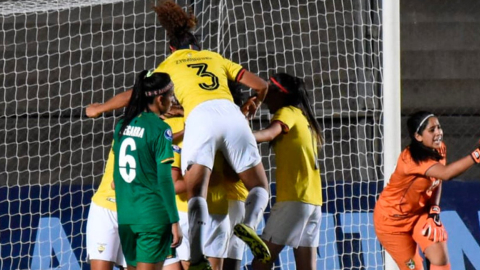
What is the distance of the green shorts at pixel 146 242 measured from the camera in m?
4.73

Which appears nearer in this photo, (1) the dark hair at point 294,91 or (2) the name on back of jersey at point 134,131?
(2) the name on back of jersey at point 134,131

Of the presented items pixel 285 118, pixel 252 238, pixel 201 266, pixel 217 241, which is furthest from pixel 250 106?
pixel 201 266

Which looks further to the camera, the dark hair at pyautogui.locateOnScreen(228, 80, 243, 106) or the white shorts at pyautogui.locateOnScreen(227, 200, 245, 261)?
the dark hair at pyautogui.locateOnScreen(228, 80, 243, 106)

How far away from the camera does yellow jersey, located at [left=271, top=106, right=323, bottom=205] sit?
6.03 metres

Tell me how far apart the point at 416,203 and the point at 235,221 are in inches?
50.9

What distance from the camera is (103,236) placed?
550 centimetres

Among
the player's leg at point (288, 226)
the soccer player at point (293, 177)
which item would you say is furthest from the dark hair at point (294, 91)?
the player's leg at point (288, 226)

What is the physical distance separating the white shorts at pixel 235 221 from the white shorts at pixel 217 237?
0.11 metres

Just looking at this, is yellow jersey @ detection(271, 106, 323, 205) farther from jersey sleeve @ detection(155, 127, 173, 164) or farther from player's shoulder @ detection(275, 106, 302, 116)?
jersey sleeve @ detection(155, 127, 173, 164)

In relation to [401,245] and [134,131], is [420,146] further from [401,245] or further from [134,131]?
[134,131]

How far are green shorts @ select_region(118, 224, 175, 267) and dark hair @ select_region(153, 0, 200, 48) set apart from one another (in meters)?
1.50

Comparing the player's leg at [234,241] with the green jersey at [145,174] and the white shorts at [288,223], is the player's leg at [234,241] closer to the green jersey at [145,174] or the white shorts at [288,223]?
Result: the white shorts at [288,223]

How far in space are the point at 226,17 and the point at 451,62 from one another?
219 centimetres

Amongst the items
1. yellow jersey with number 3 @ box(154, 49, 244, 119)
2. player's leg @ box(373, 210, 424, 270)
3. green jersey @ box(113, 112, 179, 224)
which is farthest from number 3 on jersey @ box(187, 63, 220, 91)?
player's leg @ box(373, 210, 424, 270)
